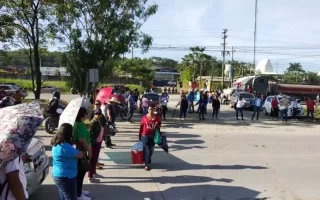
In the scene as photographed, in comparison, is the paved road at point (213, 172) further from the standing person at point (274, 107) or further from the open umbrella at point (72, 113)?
the standing person at point (274, 107)

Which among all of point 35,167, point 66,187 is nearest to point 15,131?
point 66,187

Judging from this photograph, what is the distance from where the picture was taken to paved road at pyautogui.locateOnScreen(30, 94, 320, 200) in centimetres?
712

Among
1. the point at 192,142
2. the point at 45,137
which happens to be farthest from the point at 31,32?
the point at 192,142

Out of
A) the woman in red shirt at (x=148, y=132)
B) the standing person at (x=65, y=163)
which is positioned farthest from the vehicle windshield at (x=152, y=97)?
the standing person at (x=65, y=163)

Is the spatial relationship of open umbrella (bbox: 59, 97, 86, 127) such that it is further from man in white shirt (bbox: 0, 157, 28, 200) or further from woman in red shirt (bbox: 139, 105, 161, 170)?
man in white shirt (bbox: 0, 157, 28, 200)

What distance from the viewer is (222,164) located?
967 cm

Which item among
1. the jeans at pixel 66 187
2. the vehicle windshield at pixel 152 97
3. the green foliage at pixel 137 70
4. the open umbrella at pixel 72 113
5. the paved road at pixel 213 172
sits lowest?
the paved road at pixel 213 172

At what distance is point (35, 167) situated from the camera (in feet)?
19.3

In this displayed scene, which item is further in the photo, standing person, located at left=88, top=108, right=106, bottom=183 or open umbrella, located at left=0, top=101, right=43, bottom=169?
standing person, located at left=88, top=108, right=106, bottom=183

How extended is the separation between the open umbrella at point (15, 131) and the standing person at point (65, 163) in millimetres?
1647

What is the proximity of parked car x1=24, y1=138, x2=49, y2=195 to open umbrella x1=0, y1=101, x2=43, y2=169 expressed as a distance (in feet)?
7.34

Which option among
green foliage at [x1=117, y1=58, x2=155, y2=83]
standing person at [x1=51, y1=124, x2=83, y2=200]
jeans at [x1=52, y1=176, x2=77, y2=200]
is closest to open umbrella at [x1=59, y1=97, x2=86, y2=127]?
standing person at [x1=51, y1=124, x2=83, y2=200]

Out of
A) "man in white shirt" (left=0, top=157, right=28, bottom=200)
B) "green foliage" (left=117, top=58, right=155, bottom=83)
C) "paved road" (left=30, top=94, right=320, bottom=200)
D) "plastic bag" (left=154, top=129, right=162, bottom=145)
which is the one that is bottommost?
"paved road" (left=30, top=94, right=320, bottom=200)

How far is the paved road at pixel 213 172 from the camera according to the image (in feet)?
23.4
